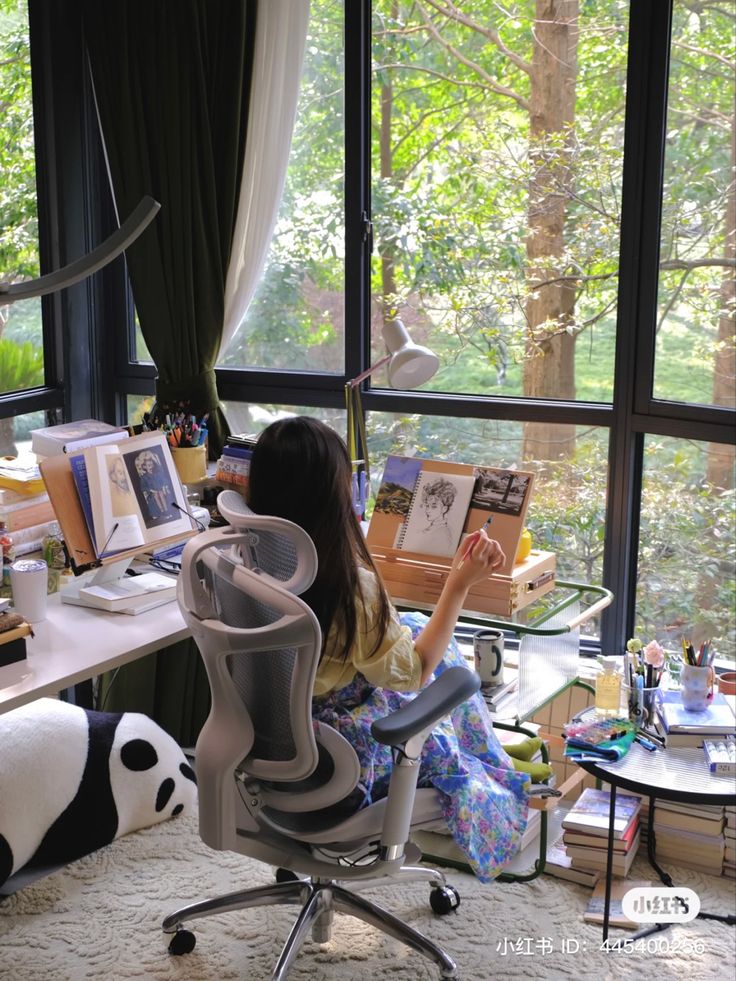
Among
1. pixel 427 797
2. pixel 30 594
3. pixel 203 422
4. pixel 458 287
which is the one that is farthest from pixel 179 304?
pixel 427 797

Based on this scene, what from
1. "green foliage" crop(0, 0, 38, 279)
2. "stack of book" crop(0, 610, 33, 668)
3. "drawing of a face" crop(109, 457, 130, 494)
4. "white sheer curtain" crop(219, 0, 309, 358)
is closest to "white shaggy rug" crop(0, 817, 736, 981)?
"stack of book" crop(0, 610, 33, 668)

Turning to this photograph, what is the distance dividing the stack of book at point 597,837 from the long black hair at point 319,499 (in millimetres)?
951

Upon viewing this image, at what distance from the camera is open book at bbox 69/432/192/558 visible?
7.84 feet

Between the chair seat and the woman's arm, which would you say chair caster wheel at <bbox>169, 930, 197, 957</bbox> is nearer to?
the chair seat

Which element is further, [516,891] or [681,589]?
[681,589]

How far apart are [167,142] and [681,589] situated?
1871 millimetres

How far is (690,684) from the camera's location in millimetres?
2326

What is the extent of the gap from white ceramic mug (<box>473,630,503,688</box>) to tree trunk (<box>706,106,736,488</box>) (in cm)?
74

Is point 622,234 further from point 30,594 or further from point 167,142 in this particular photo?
point 30,594

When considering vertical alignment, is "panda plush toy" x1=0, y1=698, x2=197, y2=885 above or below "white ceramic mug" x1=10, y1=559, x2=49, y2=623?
below

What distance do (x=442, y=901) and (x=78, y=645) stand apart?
38.7 inches

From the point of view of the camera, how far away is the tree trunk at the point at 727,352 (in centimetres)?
263

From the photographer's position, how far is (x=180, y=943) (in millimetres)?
2281

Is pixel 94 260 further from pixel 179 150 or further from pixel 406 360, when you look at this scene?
pixel 179 150
